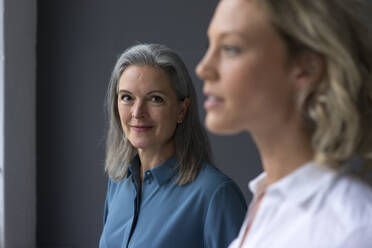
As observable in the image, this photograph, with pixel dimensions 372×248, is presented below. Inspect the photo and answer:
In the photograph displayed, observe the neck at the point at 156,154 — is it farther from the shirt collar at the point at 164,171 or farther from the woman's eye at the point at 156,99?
the woman's eye at the point at 156,99

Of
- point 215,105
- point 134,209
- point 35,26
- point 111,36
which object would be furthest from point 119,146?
point 35,26

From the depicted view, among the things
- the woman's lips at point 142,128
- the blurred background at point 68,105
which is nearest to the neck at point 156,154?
the woman's lips at point 142,128

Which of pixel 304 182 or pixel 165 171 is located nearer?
pixel 304 182

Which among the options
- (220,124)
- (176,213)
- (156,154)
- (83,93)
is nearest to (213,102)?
(220,124)

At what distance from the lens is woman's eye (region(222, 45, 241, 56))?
0.83 m

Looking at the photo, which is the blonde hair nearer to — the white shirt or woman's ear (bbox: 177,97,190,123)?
the white shirt

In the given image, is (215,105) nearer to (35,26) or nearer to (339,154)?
(339,154)

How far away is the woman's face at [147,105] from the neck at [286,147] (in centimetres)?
89

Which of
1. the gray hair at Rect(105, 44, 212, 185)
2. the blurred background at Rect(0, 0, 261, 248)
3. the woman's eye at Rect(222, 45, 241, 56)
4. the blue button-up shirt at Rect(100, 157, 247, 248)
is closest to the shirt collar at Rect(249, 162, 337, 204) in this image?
the woman's eye at Rect(222, 45, 241, 56)

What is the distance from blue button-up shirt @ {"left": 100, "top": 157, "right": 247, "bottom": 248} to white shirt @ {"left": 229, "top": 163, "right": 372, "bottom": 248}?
69 cm

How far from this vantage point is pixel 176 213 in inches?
65.9

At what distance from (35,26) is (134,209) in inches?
87.7

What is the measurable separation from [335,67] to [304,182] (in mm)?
214

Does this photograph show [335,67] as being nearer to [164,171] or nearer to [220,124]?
[220,124]
